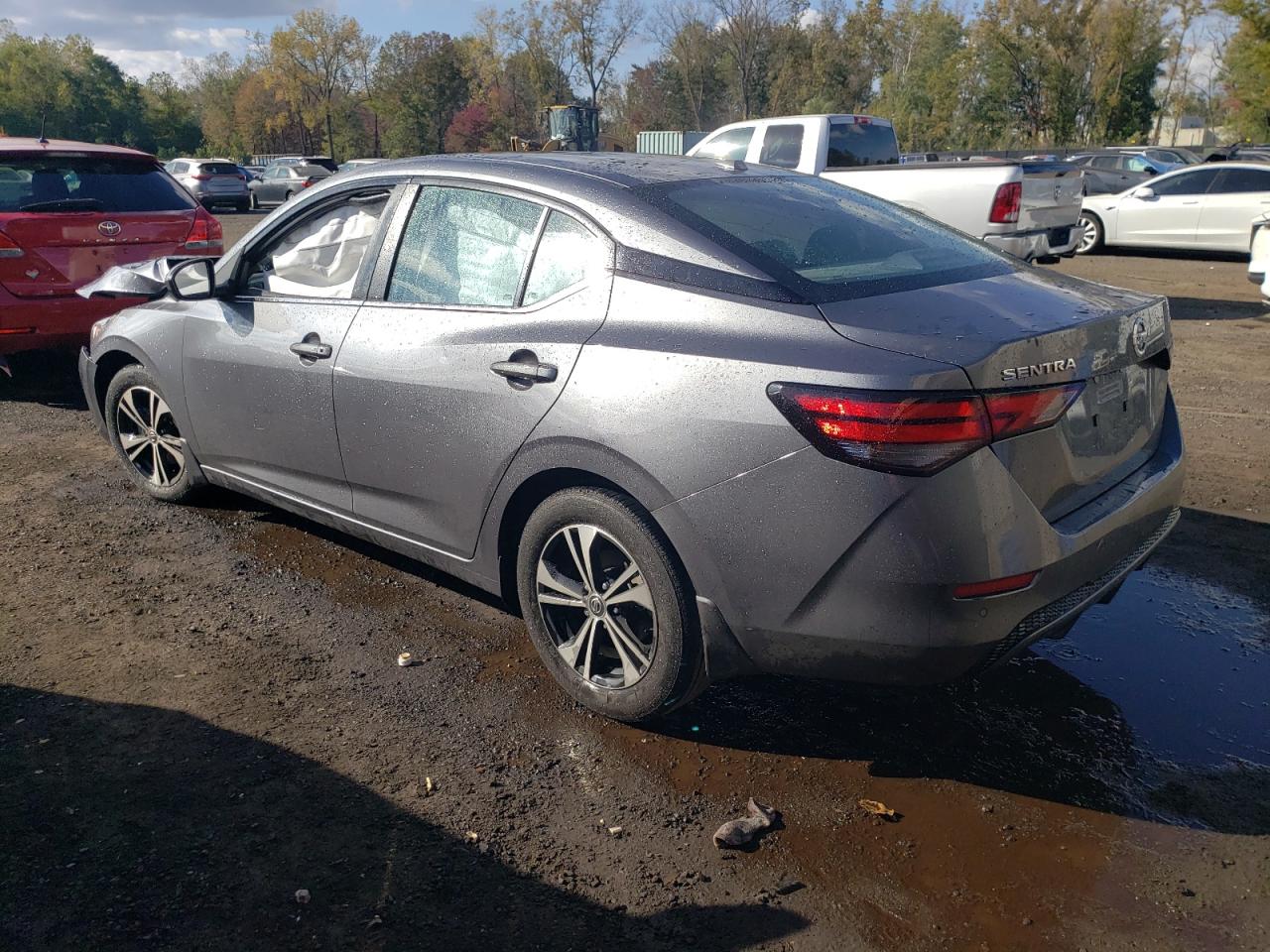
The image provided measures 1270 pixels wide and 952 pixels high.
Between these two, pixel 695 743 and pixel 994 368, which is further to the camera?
pixel 695 743

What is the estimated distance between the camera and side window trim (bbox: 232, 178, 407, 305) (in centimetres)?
396

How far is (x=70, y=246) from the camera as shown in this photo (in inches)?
287

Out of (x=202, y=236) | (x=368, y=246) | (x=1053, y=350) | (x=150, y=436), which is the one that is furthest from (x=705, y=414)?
(x=202, y=236)

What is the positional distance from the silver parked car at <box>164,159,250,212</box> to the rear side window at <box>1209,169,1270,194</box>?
95.6 feet

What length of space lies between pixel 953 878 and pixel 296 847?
1674mm

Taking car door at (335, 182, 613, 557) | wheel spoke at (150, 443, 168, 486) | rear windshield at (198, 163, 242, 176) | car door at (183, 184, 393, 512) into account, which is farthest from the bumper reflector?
rear windshield at (198, 163, 242, 176)

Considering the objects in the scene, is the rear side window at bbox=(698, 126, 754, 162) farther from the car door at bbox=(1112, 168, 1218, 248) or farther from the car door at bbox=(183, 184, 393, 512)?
the car door at bbox=(183, 184, 393, 512)

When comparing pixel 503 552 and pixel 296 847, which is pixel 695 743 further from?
pixel 296 847

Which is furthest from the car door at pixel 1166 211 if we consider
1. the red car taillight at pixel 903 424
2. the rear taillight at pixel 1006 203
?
the red car taillight at pixel 903 424

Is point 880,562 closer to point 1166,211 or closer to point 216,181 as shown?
point 1166,211

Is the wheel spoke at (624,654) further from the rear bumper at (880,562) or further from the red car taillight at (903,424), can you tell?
the red car taillight at (903,424)

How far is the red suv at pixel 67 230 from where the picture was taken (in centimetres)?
712

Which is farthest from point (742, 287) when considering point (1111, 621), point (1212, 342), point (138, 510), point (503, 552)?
point (1212, 342)

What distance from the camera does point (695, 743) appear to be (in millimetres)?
3309
